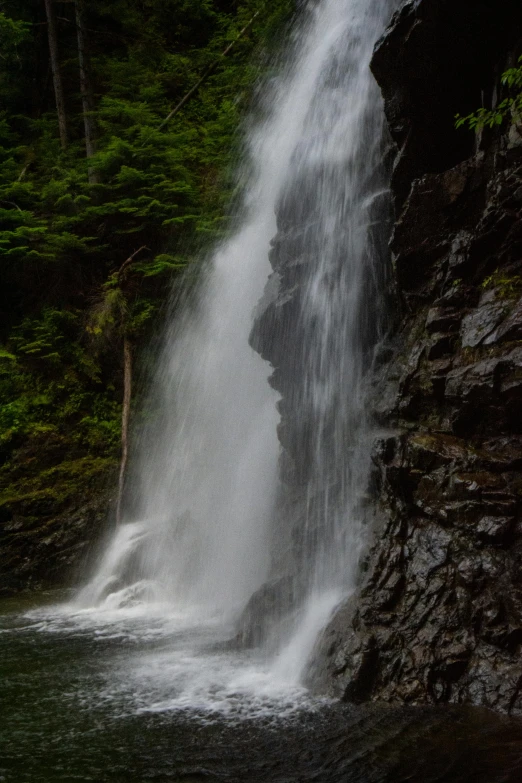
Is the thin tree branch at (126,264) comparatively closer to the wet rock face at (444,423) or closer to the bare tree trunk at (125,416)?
the bare tree trunk at (125,416)

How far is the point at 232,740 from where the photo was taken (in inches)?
183

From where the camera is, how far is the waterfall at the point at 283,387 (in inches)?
324

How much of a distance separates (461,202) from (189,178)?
9.82 m

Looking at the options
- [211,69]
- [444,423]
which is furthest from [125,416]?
[211,69]

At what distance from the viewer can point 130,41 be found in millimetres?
20859

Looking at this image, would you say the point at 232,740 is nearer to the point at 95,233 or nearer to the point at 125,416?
the point at 125,416

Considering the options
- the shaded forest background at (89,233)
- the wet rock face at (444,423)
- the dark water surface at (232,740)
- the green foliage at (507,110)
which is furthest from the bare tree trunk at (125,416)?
the green foliage at (507,110)

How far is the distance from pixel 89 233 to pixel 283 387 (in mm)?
8935

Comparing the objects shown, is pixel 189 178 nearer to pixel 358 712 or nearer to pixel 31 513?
pixel 31 513

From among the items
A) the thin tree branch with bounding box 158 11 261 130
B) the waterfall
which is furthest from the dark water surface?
the thin tree branch with bounding box 158 11 261 130

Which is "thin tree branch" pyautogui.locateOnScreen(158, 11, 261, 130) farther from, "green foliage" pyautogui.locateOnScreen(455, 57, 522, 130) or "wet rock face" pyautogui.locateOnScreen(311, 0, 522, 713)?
"green foliage" pyautogui.locateOnScreen(455, 57, 522, 130)

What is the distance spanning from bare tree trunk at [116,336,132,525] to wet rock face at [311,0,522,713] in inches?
274

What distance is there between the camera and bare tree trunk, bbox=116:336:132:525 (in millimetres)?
12531

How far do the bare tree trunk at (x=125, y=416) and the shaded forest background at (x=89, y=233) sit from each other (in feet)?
1.11
